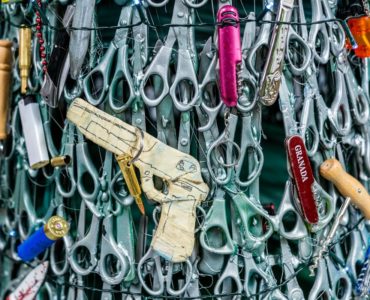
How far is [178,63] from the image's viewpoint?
87 cm

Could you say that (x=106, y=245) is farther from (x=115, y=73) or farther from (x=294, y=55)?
(x=294, y=55)

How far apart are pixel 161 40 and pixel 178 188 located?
202 millimetres

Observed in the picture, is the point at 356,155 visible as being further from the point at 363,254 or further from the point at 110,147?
the point at 110,147

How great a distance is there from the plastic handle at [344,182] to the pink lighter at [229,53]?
0.17 metres

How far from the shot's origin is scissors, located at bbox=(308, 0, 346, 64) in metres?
0.91

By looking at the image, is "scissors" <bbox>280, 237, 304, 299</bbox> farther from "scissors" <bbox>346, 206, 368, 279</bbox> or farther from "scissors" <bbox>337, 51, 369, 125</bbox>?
"scissors" <bbox>337, 51, 369, 125</bbox>

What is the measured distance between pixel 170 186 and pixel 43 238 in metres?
0.22

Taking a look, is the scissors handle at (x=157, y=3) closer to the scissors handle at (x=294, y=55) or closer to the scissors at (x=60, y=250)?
the scissors handle at (x=294, y=55)

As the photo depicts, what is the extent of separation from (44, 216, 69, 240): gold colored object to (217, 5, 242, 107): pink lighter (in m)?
0.29

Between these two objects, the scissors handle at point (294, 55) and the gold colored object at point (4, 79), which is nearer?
the scissors handle at point (294, 55)

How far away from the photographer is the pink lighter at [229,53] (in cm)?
83

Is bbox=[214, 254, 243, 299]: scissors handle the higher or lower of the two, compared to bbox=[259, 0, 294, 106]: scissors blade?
lower

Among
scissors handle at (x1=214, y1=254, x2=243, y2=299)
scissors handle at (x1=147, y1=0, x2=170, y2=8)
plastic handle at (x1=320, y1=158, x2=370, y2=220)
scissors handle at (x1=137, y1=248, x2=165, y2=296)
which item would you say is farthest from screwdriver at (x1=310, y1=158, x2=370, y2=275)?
scissors handle at (x1=147, y1=0, x2=170, y2=8)

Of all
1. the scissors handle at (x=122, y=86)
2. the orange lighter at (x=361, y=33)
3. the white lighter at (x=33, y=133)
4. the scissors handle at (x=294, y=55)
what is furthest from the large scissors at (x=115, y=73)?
the orange lighter at (x=361, y=33)
